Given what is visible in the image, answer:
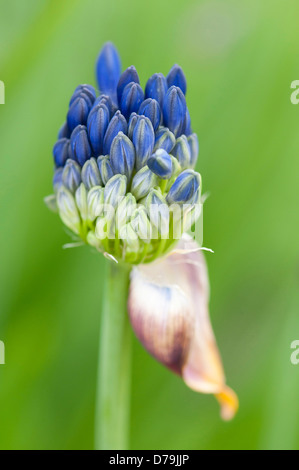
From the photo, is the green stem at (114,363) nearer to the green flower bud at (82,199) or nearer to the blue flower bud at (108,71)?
the green flower bud at (82,199)

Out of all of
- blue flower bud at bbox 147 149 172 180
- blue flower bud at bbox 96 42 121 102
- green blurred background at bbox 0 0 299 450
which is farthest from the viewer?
green blurred background at bbox 0 0 299 450

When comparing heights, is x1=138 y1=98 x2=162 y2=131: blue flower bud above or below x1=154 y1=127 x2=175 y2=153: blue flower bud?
above

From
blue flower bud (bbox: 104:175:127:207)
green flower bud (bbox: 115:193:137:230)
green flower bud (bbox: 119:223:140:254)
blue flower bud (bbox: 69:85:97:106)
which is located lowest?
green flower bud (bbox: 119:223:140:254)

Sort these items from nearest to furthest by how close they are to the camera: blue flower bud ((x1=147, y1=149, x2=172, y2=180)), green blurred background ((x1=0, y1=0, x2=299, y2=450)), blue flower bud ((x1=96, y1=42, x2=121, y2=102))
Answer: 1. blue flower bud ((x1=147, y1=149, x2=172, y2=180))
2. blue flower bud ((x1=96, y1=42, x2=121, y2=102))
3. green blurred background ((x1=0, y1=0, x2=299, y2=450))

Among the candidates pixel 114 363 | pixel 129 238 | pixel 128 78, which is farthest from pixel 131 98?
pixel 114 363

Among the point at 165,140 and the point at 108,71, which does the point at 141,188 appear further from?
the point at 108,71

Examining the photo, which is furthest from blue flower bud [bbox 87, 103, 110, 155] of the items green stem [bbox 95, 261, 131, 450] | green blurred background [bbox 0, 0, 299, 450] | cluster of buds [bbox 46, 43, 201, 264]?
green blurred background [bbox 0, 0, 299, 450]

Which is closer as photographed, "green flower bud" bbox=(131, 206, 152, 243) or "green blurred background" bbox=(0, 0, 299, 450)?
"green flower bud" bbox=(131, 206, 152, 243)

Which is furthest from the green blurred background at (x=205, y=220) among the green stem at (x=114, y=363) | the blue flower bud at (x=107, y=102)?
the blue flower bud at (x=107, y=102)

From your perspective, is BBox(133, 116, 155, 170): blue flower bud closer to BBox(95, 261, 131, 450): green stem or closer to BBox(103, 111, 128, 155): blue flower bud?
BBox(103, 111, 128, 155): blue flower bud
